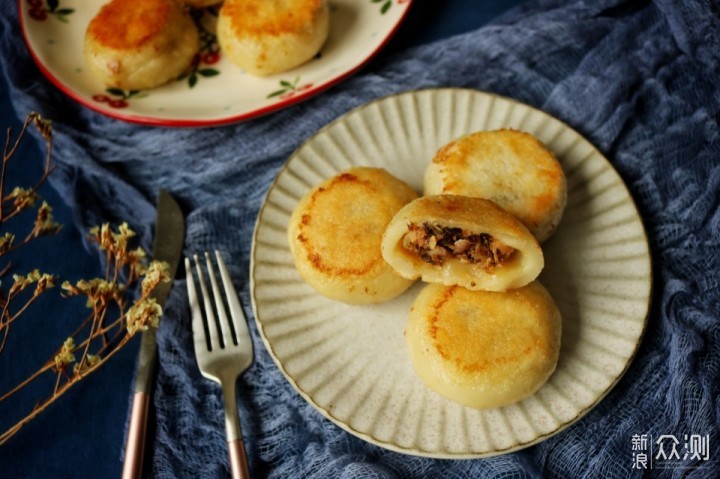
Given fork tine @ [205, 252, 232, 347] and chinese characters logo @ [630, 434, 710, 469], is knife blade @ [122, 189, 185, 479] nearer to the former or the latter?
fork tine @ [205, 252, 232, 347]

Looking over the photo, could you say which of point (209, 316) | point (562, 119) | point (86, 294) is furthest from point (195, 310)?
point (562, 119)

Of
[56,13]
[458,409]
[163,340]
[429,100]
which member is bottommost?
[458,409]

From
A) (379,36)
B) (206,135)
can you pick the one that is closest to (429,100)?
(379,36)

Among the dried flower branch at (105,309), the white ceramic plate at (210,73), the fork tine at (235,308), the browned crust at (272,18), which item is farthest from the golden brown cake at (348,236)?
the browned crust at (272,18)

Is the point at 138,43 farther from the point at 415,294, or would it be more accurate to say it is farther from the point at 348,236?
the point at 415,294

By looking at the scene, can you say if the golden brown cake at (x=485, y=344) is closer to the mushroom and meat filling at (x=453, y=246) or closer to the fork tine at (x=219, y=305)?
the mushroom and meat filling at (x=453, y=246)

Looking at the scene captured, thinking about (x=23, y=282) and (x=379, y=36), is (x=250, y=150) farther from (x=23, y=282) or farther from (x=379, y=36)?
(x=23, y=282)
